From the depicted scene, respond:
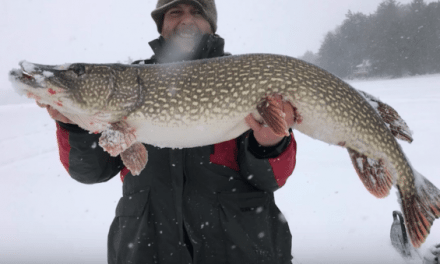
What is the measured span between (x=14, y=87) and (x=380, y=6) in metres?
35.2

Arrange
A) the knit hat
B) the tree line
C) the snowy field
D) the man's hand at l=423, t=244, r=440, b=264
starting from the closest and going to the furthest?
the man's hand at l=423, t=244, r=440, b=264 → the knit hat → the snowy field → the tree line

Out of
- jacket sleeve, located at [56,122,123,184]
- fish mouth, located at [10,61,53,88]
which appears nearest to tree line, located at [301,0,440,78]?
jacket sleeve, located at [56,122,123,184]

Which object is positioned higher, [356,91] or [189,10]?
[189,10]

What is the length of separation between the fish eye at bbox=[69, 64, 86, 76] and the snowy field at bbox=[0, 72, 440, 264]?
1.73 m

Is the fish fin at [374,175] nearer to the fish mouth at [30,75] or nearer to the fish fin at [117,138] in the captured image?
the fish fin at [117,138]

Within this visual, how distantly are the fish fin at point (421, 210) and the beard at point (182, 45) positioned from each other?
1590mm

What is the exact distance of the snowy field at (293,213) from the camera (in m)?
2.45

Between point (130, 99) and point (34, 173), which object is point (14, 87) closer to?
point (130, 99)

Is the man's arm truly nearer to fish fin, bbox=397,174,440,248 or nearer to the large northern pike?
the large northern pike

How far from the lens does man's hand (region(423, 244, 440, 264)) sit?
1816 millimetres

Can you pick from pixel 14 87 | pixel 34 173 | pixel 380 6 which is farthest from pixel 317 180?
pixel 380 6

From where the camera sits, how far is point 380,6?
29000 mm

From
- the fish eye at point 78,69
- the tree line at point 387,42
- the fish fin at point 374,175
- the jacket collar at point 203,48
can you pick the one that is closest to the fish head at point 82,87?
the fish eye at point 78,69

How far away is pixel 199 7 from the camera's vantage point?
2074 millimetres
